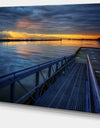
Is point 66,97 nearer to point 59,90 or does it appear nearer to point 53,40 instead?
point 59,90

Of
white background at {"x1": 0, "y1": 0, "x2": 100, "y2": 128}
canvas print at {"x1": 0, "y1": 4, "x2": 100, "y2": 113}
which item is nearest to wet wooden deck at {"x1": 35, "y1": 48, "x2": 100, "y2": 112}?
canvas print at {"x1": 0, "y1": 4, "x2": 100, "y2": 113}

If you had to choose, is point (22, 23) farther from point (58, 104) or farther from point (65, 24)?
point (58, 104)

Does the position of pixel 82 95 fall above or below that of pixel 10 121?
above

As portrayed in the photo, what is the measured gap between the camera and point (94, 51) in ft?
10.2

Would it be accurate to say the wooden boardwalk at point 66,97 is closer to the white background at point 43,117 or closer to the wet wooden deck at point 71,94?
the wet wooden deck at point 71,94

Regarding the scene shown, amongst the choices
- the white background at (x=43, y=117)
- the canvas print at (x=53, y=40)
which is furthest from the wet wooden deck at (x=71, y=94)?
the white background at (x=43, y=117)

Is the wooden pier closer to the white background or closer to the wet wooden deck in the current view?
the wet wooden deck

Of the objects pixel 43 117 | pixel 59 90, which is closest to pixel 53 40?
pixel 59 90

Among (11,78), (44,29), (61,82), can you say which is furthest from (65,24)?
(11,78)

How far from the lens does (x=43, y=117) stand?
2.61 metres

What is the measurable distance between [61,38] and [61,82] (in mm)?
1068

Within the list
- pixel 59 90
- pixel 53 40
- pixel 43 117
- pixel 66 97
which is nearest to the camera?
pixel 43 117

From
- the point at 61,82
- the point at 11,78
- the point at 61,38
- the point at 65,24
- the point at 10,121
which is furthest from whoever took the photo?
the point at 61,82

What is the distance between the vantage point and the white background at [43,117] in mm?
2402
